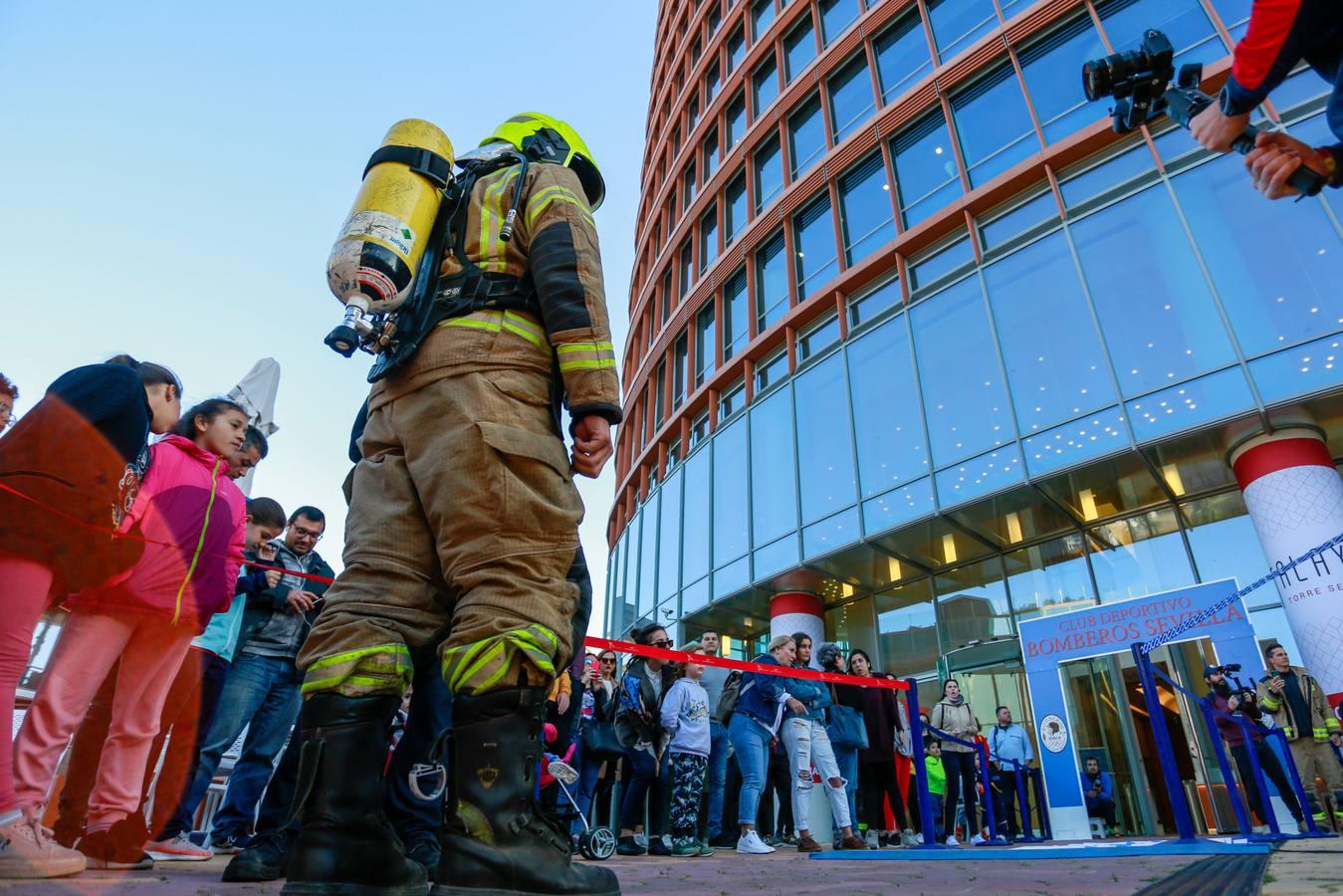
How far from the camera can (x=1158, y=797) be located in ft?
32.7

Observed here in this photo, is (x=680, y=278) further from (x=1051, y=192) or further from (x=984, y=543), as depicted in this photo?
(x=984, y=543)

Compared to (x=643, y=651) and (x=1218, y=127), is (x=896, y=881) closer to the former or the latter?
(x=1218, y=127)

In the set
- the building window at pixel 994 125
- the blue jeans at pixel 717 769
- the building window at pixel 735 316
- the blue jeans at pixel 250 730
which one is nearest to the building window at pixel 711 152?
the building window at pixel 735 316

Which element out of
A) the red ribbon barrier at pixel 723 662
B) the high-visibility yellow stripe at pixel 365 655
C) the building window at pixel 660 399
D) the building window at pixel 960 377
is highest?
the building window at pixel 660 399

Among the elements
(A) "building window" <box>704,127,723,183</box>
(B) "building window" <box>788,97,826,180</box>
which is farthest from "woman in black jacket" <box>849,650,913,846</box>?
(A) "building window" <box>704,127,723,183</box>

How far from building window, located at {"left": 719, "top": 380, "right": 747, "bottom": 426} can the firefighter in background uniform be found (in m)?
14.8

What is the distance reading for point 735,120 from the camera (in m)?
20.9

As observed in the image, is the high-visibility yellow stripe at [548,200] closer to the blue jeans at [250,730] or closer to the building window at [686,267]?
the blue jeans at [250,730]

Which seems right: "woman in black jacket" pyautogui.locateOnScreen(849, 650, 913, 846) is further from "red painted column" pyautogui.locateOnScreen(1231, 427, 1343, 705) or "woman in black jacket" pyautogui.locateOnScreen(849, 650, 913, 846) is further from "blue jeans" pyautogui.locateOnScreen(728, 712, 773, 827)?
"red painted column" pyautogui.locateOnScreen(1231, 427, 1343, 705)

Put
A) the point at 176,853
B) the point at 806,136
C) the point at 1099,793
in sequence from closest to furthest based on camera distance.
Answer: the point at 176,853, the point at 1099,793, the point at 806,136

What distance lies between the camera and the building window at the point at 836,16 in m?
17.2

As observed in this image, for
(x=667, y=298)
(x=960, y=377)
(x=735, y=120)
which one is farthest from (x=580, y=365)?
(x=735, y=120)

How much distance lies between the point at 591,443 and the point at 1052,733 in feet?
32.8

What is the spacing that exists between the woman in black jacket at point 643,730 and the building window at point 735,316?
39.4 ft
